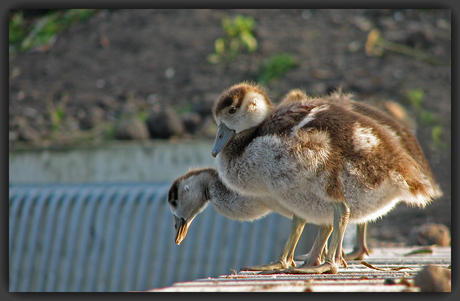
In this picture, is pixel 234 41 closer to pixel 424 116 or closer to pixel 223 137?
pixel 424 116

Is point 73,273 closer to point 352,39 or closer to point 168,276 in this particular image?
point 168,276

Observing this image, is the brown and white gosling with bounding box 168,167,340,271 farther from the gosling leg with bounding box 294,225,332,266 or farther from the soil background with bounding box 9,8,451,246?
the soil background with bounding box 9,8,451,246

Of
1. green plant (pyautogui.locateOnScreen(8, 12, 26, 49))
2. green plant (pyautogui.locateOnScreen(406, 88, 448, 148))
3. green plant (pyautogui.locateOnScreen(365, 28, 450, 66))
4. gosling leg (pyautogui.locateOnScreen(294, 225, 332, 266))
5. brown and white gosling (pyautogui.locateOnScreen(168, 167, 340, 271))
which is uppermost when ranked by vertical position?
green plant (pyautogui.locateOnScreen(8, 12, 26, 49))

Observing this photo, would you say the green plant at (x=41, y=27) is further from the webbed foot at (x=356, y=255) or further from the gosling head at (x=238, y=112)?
the webbed foot at (x=356, y=255)

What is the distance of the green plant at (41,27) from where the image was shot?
34.1 ft

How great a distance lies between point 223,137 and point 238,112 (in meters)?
0.19

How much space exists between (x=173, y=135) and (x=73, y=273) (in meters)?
2.41

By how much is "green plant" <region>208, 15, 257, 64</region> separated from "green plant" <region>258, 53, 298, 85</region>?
0.66m

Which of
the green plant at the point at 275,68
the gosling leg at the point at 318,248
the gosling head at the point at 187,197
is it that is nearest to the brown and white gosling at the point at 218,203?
the gosling head at the point at 187,197

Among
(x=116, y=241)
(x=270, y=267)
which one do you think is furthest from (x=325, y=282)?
(x=116, y=241)

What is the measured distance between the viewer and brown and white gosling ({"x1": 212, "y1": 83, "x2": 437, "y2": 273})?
10.0 feet

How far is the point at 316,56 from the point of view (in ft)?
30.9

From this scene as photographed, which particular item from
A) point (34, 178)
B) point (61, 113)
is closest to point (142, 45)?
point (61, 113)

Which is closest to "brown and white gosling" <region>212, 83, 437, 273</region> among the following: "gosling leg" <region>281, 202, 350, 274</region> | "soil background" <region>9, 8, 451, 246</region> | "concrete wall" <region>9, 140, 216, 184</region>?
"gosling leg" <region>281, 202, 350, 274</region>
